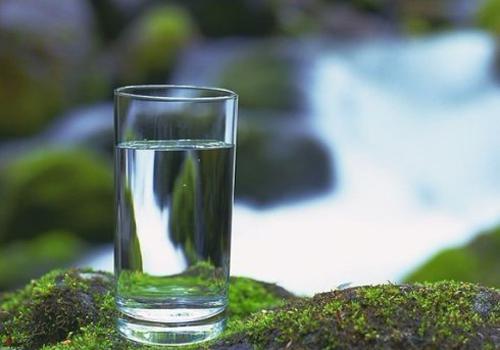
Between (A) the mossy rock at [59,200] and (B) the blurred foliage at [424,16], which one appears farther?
(B) the blurred foliage at [424,16]

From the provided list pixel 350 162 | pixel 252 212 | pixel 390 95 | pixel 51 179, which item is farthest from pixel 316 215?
pixel 390 95

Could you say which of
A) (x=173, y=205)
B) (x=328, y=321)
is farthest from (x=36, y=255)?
(x=328, y=321)

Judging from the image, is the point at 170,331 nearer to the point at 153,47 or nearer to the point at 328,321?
the point at 328,321

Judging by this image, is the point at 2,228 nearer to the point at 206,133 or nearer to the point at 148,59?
the point at 148,59

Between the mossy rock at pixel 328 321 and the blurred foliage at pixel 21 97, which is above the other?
the mossy rock at pixel 328 321

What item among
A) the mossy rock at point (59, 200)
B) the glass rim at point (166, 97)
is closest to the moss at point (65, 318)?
the glass rim at point (166, 97)

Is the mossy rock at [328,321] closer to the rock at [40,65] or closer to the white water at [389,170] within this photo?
the white water at [389,170]

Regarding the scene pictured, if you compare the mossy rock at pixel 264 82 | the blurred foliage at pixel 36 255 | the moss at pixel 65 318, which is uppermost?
the moss at pixel 65 318
